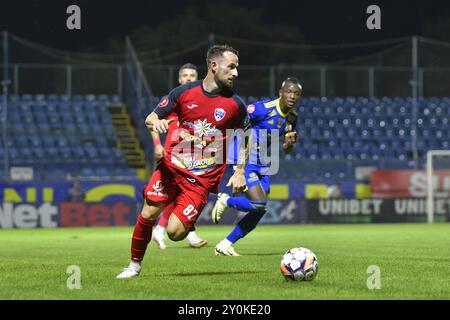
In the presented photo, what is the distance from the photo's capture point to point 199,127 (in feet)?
29.8

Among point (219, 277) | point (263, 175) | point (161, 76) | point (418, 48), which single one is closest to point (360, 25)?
point (418, 48)

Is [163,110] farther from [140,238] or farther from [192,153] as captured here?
[140,238]

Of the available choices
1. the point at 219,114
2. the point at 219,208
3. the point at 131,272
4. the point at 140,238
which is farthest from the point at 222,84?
the point at 219,208

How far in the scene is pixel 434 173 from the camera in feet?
92.5

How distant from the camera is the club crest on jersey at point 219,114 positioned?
357 inches

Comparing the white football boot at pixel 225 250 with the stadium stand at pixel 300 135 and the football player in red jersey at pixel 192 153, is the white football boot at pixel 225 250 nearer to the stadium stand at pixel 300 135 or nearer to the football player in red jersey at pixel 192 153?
the football player in red jersey at pixel 192 153

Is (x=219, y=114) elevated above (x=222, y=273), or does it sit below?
above

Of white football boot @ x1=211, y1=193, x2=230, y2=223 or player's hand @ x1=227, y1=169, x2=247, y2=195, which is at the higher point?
player's hand @ x1=227, y1=169, x2=247, y2=195

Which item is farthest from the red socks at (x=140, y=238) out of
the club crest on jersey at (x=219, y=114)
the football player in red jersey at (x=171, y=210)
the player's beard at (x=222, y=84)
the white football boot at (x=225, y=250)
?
the football player in red jersey at (x=171, y=210)

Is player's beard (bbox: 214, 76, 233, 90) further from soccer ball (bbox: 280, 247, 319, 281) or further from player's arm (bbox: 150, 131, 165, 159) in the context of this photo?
soccer ball (bbox: 280, 247, 319, 281)

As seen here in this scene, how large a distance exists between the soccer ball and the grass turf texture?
0.31ft

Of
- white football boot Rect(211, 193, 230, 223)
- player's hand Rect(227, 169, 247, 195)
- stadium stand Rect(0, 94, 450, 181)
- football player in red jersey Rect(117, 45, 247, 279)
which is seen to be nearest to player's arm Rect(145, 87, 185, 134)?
football player in red jersey Rect(117, 45, 247, 279)

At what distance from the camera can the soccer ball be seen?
8.48 metres

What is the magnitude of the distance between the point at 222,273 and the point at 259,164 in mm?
3878
